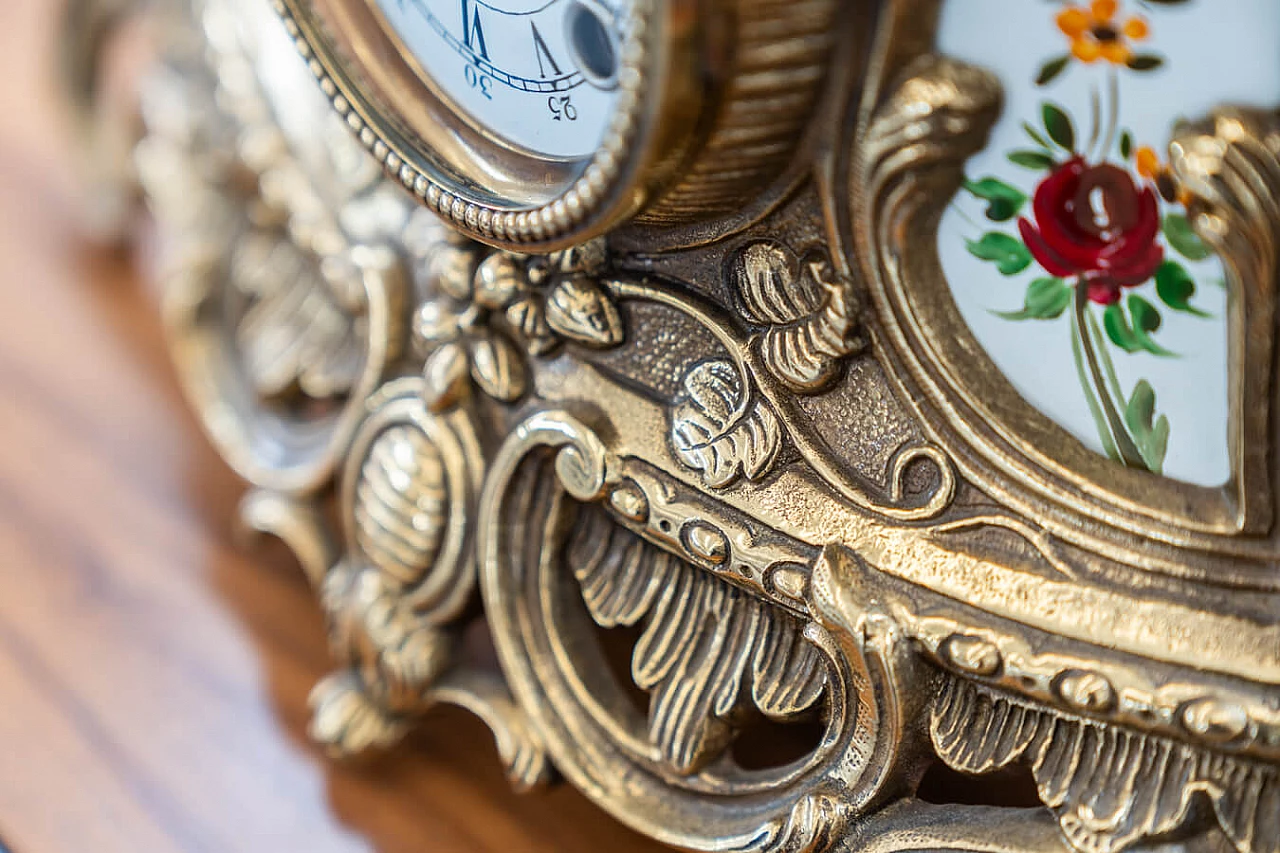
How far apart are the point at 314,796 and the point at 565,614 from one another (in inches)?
4.1

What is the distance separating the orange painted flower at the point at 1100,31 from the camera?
0.26 metres

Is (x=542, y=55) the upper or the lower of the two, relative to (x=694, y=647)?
upper

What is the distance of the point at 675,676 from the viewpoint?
36cm

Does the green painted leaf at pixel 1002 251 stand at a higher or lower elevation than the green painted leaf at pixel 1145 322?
higher

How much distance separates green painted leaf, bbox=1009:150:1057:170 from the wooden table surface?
0.72 ft

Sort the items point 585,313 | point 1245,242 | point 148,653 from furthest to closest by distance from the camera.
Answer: point 148,653 < point 585,313 < point 1245,242

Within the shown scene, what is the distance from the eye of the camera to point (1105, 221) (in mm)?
277

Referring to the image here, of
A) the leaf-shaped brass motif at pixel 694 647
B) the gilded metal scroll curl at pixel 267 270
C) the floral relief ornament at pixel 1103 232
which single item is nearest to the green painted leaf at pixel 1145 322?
the floral relief ornament at pixel 1103 232

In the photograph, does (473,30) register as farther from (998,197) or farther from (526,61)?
(998,197)

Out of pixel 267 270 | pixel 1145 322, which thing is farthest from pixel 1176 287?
pixel 267 270

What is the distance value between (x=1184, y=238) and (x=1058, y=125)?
0.11 feet

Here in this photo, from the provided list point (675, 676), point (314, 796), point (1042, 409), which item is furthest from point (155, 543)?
point (1042, 409)

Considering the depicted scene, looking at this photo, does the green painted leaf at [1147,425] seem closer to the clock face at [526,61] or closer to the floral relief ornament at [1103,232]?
the floral relief ornament at [1103,232]

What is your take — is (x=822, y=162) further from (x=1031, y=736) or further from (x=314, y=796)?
(x=314, y=796)
